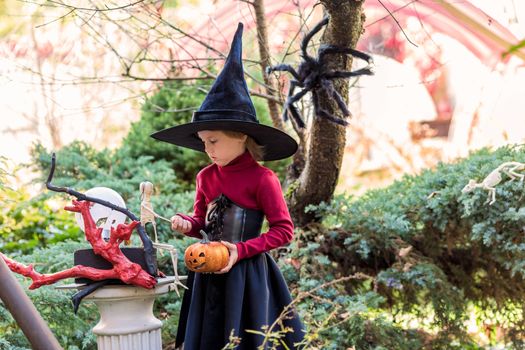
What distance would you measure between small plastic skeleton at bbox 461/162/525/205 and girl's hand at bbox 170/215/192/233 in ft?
4.52

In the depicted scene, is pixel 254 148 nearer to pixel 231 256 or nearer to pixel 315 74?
pixel 231 256

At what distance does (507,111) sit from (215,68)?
2.62 metres

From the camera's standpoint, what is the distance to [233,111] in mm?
2354

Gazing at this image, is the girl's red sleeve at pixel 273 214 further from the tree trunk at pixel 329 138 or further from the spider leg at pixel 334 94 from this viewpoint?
the tree trunk at pixel 329 138

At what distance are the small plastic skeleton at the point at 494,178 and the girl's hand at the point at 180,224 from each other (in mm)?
1377

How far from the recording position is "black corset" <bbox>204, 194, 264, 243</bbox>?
2.42 metres

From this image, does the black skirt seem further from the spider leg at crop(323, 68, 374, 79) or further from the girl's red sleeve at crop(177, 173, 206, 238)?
the spider leg at crop(323, 68, 374, 79)

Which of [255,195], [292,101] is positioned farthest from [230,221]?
[292,101]

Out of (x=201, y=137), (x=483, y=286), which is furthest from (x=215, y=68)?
(x=201, y=137)

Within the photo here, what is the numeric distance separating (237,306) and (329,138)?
1.29 m

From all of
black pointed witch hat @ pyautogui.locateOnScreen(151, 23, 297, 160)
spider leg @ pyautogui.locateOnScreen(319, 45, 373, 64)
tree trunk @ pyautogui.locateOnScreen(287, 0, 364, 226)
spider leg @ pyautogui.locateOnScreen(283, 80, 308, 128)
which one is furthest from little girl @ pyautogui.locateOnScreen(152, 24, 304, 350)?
tree trunk @ pyautogui.locateOnScreen(287, 0, 364, 226)

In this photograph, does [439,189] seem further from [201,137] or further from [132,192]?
[132,192]

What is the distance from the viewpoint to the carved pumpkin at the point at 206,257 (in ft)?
7.24

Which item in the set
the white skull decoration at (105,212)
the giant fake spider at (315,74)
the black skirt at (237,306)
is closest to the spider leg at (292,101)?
the giant fake spider at (315,74)
